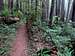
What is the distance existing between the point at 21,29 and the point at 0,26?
925 mm

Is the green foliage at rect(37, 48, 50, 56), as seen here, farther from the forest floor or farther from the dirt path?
the dirt path

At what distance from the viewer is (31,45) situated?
602 centimetres

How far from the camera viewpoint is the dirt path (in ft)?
17.4

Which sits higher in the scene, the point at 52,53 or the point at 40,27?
the point at 40,27

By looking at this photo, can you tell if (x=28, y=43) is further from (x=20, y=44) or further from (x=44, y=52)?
(x=44, y=52)

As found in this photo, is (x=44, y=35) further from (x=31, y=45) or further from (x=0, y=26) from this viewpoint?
(x=0, y=26)

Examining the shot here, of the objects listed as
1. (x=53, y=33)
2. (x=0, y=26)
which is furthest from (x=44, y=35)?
(x=0, y=26)

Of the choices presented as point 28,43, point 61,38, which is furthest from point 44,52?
point 61,38

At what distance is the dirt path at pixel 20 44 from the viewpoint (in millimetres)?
5293

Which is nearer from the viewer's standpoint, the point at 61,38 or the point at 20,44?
the point at 20,44

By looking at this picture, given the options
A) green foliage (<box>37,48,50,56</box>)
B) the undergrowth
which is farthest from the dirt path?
the undergrowth

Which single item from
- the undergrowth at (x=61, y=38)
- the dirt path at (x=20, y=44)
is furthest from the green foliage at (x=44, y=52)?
the dirt path at (x=20, y=44)

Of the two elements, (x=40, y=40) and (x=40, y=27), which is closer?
(x=40, y=40)

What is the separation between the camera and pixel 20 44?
19.9 ft
